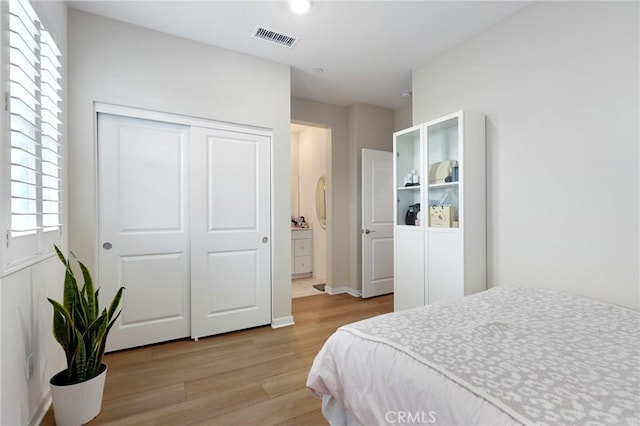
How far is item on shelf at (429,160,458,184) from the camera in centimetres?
256

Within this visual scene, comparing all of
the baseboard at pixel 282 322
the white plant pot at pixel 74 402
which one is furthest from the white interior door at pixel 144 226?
the white plant pot at pixel 74 402

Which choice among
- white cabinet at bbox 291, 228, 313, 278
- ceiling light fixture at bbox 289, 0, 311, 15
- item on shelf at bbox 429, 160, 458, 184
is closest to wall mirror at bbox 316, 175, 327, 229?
white cabinet at bbox 291, 228, 313, 278

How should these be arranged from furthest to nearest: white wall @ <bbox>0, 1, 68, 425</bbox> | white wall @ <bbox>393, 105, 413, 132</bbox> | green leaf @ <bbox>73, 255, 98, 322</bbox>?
white wall @ <bbox>393, 105, 413, 132</bbox> < green leaf @ <bbox>73, 255, 98, 322</bbox> < white wall @ <bbox>0, 1, 68, 425</bbox>

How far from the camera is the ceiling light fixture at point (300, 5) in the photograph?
2.05 m

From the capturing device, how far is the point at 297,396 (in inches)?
70.2

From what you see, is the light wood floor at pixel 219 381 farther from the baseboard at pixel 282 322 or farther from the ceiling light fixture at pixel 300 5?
Result: the ceiling light fixture at pixel 300 5

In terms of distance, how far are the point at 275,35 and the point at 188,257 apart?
6.82 feet

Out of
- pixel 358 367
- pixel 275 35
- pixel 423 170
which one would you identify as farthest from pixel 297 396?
pixel 275 35

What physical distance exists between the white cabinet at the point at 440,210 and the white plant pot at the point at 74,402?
2409 mm

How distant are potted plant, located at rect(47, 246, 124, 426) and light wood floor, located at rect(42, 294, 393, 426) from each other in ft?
0.44

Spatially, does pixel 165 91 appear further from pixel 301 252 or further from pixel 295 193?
pixel 295 193

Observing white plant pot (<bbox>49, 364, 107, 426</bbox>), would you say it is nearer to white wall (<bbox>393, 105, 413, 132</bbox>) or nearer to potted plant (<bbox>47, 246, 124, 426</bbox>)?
potted plant (<bbox>47, 246, 124, 426</bbox>)

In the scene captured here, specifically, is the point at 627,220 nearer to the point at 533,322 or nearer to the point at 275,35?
the point at 533,322

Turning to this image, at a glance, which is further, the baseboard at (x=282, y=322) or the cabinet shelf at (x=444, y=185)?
the baseboard at (x=282, y=322)
